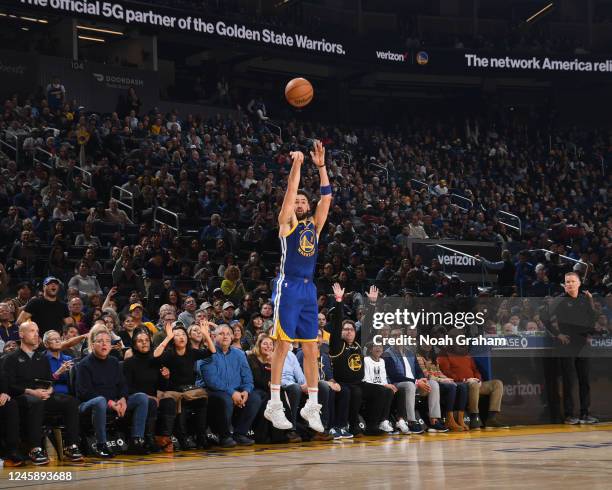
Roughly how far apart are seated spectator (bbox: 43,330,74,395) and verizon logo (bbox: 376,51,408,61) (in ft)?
80.5

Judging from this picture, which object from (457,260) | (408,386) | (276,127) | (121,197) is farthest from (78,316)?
(276,127)

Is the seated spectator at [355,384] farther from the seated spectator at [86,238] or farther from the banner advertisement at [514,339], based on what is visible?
the seated spectator at [86,238]

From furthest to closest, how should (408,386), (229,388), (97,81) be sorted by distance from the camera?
(97,81)
(408,386)
(229,388)

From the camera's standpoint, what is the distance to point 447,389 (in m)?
13.9

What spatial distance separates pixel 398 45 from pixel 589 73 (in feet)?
23.8

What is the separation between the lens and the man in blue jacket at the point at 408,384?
1359cm

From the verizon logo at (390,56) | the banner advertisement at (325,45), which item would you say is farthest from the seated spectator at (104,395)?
the verizon logo at (390,56)

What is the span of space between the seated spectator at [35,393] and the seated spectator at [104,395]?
0.98 feet

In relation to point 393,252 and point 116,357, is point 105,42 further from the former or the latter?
point 116,357

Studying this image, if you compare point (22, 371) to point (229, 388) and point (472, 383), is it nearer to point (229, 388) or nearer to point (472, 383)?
point (229, 388)

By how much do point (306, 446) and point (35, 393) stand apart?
3247mm

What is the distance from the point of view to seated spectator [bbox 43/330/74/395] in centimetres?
1113

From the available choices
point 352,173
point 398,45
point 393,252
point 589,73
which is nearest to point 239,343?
point 393,252

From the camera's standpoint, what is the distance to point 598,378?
1466 centimetres
